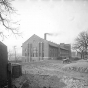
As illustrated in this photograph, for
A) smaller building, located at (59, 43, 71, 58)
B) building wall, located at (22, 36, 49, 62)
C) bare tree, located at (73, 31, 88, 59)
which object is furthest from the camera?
smaller building, located at (59, 43, 71, 58)

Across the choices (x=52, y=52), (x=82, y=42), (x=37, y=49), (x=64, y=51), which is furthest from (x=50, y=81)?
(x=64, y=51)

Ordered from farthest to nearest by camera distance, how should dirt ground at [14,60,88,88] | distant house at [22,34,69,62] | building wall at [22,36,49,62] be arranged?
building wall at [22,36,49,62] < distant house at [22,34,69,62] < dirt ground at [14,60,88,88]

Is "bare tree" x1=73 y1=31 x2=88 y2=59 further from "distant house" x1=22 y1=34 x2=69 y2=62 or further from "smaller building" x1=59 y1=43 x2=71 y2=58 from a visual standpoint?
"distant house" x1=22 y1=34 x2=69 y2=62

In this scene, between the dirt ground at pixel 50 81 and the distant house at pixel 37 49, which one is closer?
the dirt ground at pixel 50 81

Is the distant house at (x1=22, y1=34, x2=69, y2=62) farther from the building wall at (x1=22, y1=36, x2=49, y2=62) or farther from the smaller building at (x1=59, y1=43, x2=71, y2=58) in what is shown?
the smaller building at (x1=59, y1=43, x2=71, y2=58)

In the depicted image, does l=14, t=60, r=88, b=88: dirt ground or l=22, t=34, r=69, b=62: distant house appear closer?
l=14, t=60, r=88, b=88: dirt ground

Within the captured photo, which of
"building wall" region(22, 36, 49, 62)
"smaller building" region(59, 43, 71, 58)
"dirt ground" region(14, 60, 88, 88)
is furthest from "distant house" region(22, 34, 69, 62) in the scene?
"dirt ground" region(14, 60, 88, 88)

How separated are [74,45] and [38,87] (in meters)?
38.0

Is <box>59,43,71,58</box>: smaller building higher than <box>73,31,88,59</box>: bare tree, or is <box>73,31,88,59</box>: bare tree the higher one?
<box>73,31,88,59</box>: bare tree

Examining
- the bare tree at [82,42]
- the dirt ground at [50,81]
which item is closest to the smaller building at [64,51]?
the bare tree at [82,42]

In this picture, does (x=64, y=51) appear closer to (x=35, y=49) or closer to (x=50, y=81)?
(x=35, y=49)

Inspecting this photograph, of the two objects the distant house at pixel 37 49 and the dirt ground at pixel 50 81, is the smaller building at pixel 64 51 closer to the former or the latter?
the distant house at pixel 37 49

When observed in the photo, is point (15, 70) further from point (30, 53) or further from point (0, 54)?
point (30, 53)

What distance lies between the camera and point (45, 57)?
111 ft
